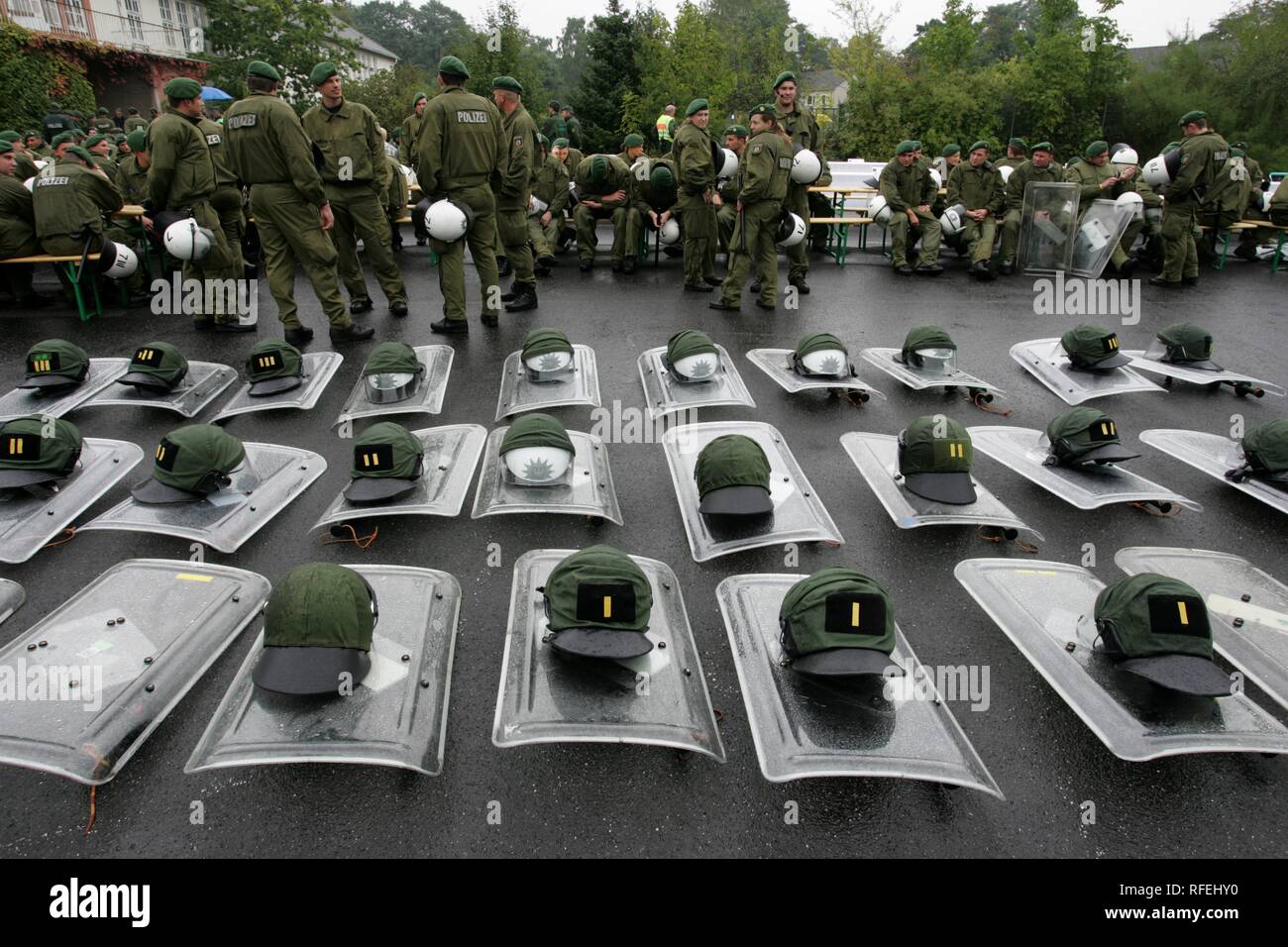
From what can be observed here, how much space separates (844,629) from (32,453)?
16.5 ft

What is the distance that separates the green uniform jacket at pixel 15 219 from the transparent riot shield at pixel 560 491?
24.6 feet

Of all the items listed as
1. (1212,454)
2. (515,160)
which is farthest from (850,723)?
(515,160)

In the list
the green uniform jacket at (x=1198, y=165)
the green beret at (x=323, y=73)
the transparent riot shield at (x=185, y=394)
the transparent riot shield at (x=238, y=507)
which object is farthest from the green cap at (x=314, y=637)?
the green uniform jacket at (x=1198, y=165)

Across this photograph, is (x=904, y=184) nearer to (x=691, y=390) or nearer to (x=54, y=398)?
(x=691, y=390)

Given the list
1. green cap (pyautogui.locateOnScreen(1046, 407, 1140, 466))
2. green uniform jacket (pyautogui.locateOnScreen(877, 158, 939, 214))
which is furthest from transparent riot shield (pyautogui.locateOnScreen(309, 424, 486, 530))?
green uniform jacket (pyautogui.locateOnScreen(877, 158, 939, 214))

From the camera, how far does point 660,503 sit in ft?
16.9

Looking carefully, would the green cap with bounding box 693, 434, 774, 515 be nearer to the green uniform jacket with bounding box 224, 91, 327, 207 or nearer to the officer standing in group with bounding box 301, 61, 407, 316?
the green uniform jacket with bounding box 224, 91, 327, 207

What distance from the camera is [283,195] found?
7199 millimetres

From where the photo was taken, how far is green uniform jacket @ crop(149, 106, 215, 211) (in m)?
7.66

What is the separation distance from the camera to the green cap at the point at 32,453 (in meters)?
4.67

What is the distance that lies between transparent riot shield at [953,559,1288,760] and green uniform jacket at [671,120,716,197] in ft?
21.5

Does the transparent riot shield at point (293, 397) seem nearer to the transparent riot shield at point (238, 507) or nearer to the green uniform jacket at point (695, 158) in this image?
the transparent riot shield at point (238, 507)

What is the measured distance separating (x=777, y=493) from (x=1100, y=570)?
6.35 ft
